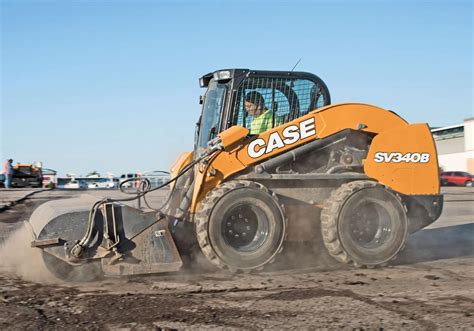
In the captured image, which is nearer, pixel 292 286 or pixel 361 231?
pixel 292 286

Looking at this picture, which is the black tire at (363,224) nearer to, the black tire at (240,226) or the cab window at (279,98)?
the black tire at (240,226)

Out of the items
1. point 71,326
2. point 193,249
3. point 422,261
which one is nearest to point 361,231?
point 422,261

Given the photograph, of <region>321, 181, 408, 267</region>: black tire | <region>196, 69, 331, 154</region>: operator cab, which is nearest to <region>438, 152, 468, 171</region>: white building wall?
<region>196, 69, 331, 154</region>: operator cab

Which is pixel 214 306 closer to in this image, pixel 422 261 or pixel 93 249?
pixel 93 249

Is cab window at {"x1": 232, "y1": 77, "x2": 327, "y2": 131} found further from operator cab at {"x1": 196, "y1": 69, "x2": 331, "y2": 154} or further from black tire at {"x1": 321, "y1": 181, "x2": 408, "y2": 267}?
black tire at {"x1": 321, "y1": 181, "x2": 408, "y2": 267}

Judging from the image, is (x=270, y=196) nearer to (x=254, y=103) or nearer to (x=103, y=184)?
(x=254, y=103)

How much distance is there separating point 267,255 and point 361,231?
1262 mm

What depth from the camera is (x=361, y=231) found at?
665 centimetres

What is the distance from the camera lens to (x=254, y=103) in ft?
22.9

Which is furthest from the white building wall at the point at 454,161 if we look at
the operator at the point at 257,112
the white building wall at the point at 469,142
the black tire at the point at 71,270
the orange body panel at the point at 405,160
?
the black tire at the point at 71,270

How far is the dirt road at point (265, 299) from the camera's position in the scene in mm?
4230

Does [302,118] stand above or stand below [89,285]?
above

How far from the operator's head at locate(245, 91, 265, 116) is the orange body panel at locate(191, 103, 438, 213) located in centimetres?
54

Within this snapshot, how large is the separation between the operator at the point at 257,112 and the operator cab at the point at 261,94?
38 mm
